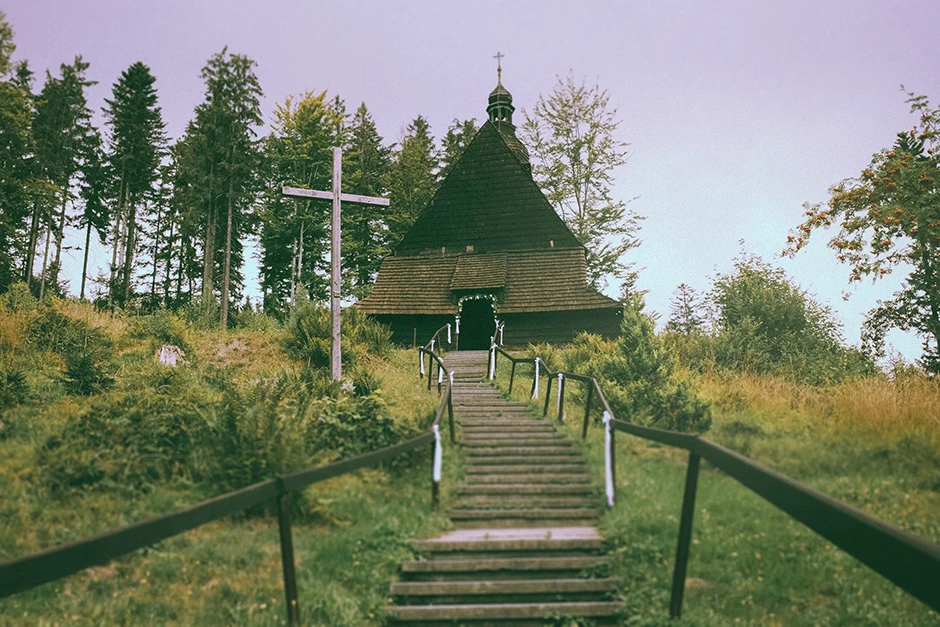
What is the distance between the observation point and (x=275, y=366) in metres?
16.1

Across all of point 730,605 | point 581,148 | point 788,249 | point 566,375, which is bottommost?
point 730,605

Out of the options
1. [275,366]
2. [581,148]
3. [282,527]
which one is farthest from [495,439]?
[581,148]

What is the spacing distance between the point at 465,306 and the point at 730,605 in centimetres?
1988

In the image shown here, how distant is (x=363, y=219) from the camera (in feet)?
111

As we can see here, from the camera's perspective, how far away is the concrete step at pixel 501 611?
467cm

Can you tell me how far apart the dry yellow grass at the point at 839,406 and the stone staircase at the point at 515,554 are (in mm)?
3090

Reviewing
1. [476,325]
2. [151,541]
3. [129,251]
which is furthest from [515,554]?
[129,251]

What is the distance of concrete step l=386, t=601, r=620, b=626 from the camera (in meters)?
4.67

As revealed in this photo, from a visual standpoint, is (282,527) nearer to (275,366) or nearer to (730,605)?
(730,605)

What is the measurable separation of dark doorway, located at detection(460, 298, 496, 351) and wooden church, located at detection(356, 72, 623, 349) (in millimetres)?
45

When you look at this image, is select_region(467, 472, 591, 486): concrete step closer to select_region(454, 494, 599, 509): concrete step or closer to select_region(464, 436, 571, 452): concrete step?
select_region(454, 494, 599, 509): concrete step

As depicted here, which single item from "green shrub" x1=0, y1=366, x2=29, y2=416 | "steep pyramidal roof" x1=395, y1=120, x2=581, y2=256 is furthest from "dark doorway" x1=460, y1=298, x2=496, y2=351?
"green shrub" x1=0, y1=366, x2=29, y2=416

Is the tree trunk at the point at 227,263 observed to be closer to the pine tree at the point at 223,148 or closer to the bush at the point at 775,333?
the pine tree at the point at 223,148

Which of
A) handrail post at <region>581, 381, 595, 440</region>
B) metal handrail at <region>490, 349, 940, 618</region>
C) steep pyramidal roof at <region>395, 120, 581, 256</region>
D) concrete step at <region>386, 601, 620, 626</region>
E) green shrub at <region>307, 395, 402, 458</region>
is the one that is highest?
steep pyramidal roof at <region>395, 120, 581, 256</region>
